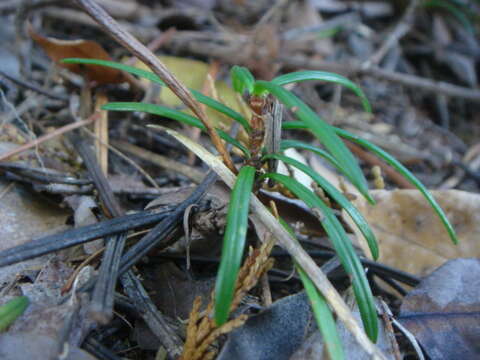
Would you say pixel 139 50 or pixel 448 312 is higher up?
pixel 139 50

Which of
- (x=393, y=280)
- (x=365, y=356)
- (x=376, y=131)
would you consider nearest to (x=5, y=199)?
(x=365, y=356)

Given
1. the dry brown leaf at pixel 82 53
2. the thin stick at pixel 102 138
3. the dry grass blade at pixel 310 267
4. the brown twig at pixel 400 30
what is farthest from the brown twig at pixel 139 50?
the brown twig at pixel 400 30

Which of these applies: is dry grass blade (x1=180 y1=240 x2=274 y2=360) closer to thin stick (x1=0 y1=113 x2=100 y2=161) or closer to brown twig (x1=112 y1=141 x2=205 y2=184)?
brown twig (x1=112 y1=141 x2=205 y2=184)

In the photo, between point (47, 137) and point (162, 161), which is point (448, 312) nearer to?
point (162, 161)

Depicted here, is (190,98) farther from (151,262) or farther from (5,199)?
(5,199)

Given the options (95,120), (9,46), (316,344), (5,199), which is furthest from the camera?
(9,46)

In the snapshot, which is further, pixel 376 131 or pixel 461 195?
pixel 376 131

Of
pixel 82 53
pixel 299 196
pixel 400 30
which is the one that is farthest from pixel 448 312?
pixel 400 30
